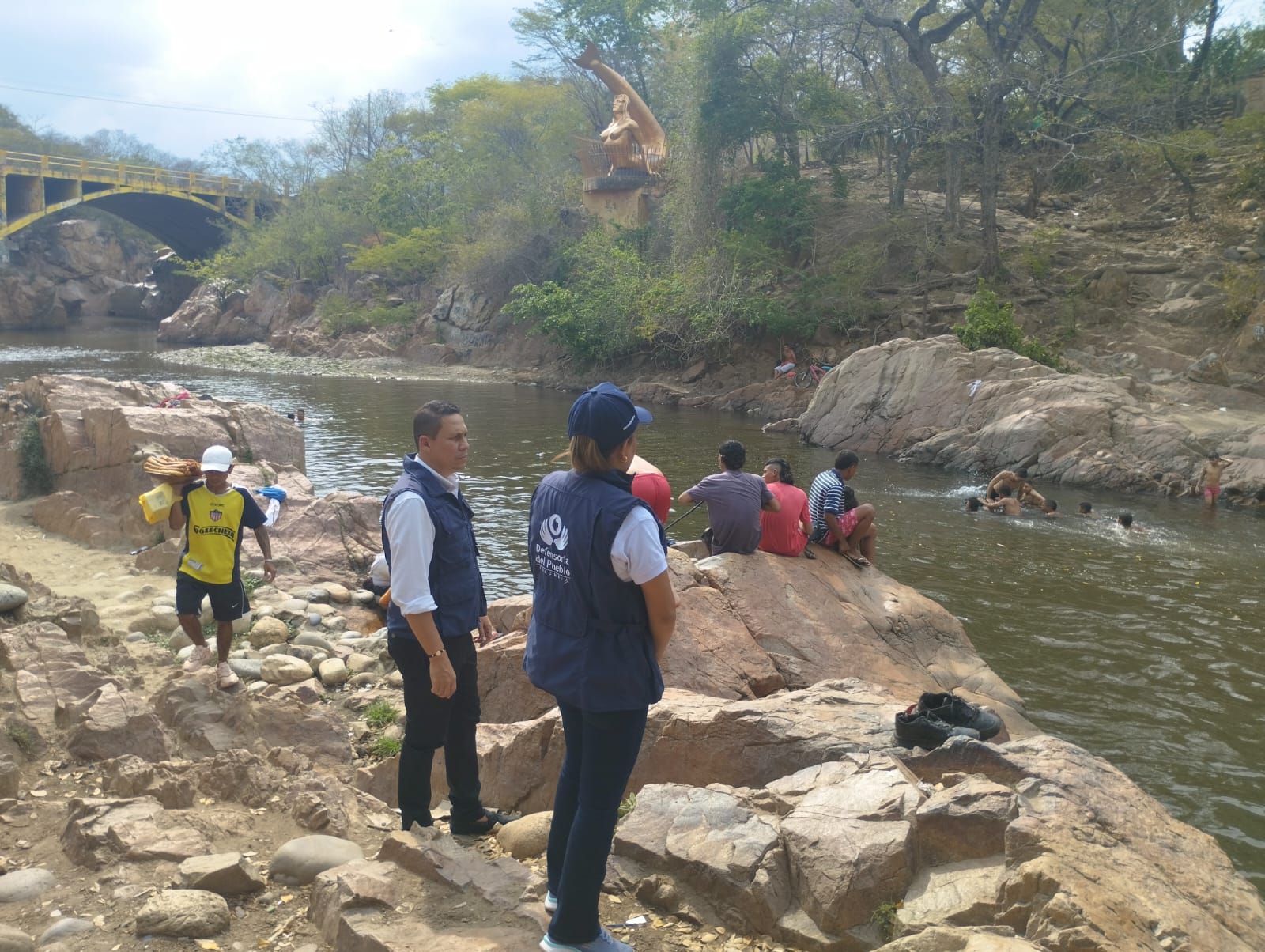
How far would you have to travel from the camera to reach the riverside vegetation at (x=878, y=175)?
2911 cm

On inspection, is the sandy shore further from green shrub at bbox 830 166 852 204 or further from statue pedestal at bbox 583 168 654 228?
statue pedestal at bbox 583 168 654 228

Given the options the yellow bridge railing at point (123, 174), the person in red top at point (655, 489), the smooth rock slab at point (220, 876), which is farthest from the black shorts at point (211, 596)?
the yellow bridge railing at point (123, 174)

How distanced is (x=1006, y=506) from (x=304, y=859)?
13744 millimetres

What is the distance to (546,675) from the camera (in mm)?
3291

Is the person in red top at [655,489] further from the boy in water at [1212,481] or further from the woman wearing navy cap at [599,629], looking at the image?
the boy in water at [1212,481]

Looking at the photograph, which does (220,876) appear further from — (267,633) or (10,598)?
(267,633)

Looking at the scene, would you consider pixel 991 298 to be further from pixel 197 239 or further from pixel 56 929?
pixel 197 239

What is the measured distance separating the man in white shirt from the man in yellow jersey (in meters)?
2.99

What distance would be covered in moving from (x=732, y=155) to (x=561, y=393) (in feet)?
33.4

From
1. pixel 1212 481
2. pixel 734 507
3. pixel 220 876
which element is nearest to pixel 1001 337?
pixel 1212 481

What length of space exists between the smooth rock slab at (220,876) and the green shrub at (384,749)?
96.0 inches

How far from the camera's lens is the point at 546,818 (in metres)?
4.26

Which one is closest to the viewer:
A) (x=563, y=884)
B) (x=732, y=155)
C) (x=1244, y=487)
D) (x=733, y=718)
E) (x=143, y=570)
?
(x=563, y=884)

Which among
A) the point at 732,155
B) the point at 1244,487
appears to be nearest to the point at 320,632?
the point at 1244,487
